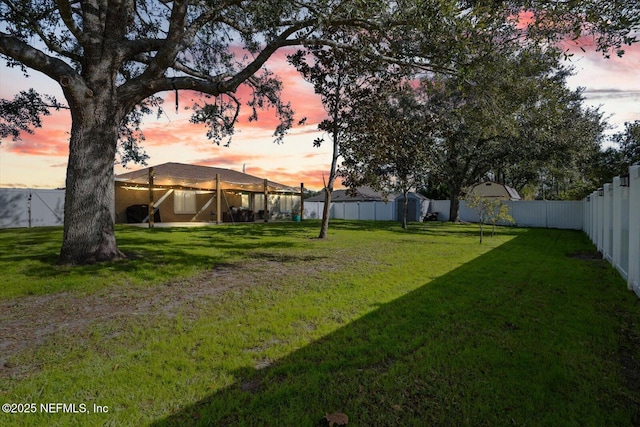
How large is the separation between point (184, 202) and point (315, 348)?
21701 millimetres

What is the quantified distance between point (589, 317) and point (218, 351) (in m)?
4.39

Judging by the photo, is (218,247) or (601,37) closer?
(601,37)

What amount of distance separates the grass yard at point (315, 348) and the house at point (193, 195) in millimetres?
14312

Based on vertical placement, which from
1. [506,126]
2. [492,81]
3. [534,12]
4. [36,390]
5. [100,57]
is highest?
[534,12]

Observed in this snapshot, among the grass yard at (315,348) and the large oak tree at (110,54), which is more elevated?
the large oak tree at (110,54)

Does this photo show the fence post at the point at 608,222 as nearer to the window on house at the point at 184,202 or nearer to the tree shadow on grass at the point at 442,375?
the tree shadow on grass at the point at 442,375

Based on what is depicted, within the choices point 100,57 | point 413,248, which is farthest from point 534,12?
point 100,57

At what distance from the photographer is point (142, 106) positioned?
1345 cm

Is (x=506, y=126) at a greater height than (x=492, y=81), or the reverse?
(x=492, y=81)

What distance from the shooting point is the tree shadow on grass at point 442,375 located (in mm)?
2303

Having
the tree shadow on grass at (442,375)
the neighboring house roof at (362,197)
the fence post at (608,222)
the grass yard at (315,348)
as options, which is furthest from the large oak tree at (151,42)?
the neighboring house roof at (362,197)

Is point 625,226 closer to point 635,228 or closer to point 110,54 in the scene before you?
point 635,228

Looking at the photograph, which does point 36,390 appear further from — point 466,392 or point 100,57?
point 100,57

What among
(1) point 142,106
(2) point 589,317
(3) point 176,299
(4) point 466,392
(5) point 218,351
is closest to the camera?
(4) point 466,392
